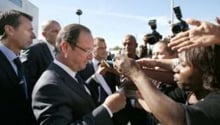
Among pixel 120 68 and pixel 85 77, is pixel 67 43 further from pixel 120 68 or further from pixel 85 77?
pixel 85 77

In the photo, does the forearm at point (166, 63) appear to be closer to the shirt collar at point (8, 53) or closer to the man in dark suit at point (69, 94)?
the man in dark suit at point (69, 94)

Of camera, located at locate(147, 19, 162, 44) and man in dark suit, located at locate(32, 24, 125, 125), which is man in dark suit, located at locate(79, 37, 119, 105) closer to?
man in dark suit, located at locate(32, 24, 125, 125)

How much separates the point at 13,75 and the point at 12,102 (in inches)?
11.3

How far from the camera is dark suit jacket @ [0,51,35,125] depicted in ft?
9.99

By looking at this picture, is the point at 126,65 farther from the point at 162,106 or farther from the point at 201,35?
the point at 201,35

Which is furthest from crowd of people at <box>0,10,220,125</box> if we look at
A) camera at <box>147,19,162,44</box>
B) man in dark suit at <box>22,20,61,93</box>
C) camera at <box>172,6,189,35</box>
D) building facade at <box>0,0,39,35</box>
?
building facade at <box>0,0,39,35</box>

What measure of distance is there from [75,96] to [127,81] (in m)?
0.41

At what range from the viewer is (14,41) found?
12.5ft

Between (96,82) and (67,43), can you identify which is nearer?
(67,43)

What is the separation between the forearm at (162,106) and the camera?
6.63ft

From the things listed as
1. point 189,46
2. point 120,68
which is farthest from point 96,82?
point 189,46

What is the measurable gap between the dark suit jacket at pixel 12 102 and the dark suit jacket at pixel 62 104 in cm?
47

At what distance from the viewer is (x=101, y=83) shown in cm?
418

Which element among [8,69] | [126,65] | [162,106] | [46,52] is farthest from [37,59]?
[162,106]
